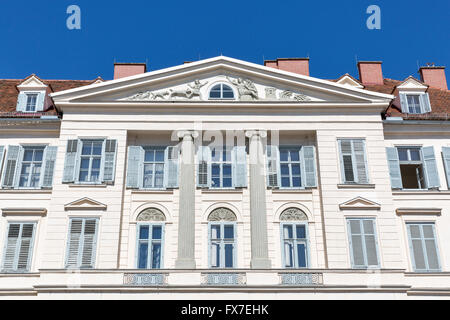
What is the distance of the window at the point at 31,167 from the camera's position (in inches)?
962

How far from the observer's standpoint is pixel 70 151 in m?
24.0

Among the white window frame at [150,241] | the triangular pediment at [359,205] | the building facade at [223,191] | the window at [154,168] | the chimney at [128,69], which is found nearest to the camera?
the building facade at [223,191]

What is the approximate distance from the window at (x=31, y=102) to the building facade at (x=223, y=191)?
117mm

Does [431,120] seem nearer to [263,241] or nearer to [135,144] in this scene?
[263,241]

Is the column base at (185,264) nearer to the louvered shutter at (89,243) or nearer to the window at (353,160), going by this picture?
the louvered shutter at (89,243)

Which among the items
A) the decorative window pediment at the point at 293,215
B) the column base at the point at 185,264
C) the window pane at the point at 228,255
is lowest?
the column base at the point at 185,264

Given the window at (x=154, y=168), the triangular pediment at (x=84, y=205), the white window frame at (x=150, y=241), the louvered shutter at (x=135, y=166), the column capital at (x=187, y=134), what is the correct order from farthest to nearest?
the column capital at (x=187, y=134)
the window at (x=154, y=168)
the louvered shutter at (x=135, y=166)
the triangular pediment at (x=84, y=205)
the white window frame at (x=150, y=241)

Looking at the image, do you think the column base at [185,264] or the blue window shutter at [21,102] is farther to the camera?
the blue window shutter at [21,102]

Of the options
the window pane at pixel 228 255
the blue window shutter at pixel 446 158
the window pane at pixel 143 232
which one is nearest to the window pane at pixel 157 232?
the window pane at pixel 143 232

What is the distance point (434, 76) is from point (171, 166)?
17.1 m

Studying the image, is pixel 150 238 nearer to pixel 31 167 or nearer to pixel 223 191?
pixel 223 191

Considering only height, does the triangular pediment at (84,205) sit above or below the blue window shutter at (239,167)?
below

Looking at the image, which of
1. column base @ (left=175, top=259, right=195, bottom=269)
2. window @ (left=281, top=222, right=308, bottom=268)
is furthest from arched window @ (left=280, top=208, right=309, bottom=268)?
column base @ (left=175, top=259, right=195, bottom=269)
